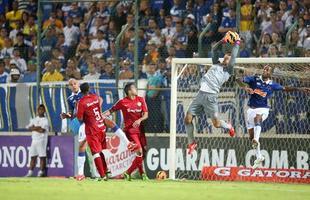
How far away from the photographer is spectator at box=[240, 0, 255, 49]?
2122cm

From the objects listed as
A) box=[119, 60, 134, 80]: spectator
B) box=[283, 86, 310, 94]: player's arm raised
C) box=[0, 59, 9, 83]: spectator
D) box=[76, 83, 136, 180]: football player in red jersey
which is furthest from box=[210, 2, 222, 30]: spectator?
box=[0, 59, 9, 83]: spectator

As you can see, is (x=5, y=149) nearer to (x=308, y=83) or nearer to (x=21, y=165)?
(x=21, y=165)

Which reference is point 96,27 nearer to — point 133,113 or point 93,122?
point 133,113

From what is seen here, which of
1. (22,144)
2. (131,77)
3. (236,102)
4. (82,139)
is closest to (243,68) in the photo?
(236,102)

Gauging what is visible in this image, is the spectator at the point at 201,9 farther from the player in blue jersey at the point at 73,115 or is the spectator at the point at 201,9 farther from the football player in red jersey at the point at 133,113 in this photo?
the player in blue jersey at the point at 73,115

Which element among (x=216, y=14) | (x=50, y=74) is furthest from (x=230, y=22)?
(x=50, y=74)

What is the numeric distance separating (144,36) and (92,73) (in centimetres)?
160

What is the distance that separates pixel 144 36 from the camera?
2266 cm

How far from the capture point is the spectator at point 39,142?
23.3m

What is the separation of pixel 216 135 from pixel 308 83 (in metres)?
2.45

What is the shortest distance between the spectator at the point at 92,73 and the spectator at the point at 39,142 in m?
1.57

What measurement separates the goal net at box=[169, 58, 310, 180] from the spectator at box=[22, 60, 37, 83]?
4647mm

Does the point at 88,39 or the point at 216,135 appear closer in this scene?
the point at 216,135

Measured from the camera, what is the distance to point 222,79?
18578mm
